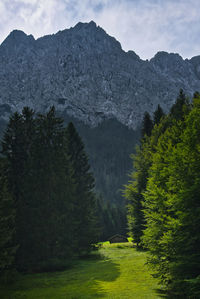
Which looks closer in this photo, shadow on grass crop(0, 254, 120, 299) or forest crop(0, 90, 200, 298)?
forest crop(0, 90, 200, 298)

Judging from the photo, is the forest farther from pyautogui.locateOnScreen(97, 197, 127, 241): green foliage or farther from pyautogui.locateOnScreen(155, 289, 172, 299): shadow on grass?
pyautogui.locateOnScreen(97, 197, 127, 241): green foliage

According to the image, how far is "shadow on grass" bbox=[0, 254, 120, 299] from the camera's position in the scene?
1685 centimetres

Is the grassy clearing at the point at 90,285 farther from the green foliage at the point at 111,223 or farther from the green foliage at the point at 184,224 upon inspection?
the green foliage at the point at 111,223

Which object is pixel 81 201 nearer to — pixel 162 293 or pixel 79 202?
pixel 79 202

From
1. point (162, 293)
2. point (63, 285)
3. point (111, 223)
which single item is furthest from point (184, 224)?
point (111, 223)

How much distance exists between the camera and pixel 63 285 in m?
20.2

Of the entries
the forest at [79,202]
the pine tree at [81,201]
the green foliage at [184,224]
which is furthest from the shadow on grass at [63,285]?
the pine tree at [81,201]

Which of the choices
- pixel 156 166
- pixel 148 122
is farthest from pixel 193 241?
pixel 148 122

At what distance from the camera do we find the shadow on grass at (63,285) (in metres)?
16.9

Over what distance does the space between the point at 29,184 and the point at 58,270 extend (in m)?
10.1

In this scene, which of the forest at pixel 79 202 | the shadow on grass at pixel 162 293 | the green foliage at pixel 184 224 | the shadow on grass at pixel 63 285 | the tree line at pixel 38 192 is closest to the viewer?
the green foliage at pixel 184 224

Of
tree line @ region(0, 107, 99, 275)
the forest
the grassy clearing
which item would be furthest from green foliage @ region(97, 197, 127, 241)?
the grassy clearing

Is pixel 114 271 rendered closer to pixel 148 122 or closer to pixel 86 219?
pixel 86 219

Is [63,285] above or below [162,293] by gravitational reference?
below
